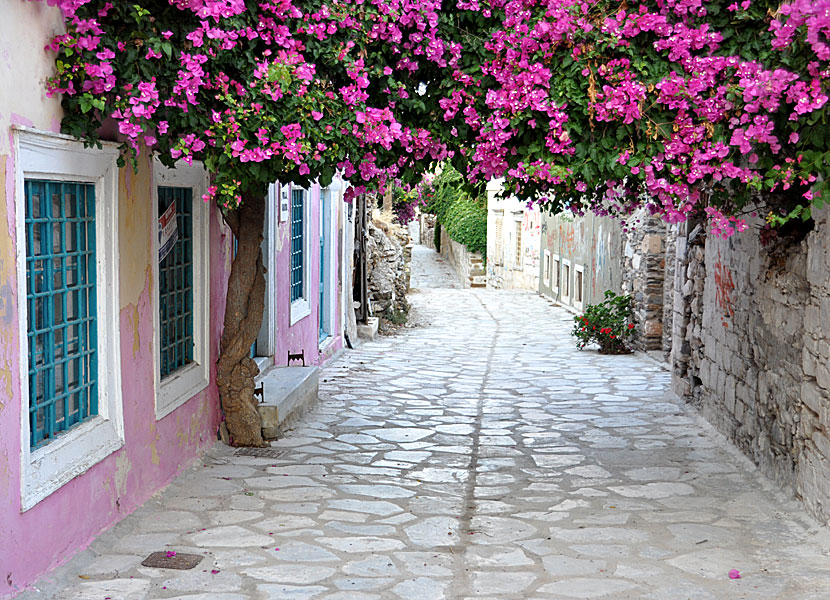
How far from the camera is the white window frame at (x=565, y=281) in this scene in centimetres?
2244

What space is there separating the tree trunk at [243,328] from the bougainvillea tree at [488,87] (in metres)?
1.82

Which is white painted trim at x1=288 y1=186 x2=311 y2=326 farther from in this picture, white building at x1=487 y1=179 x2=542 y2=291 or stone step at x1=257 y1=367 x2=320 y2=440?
white building at x1=487 y1=179 x2=542 y2=291

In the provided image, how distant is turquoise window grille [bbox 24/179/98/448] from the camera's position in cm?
492

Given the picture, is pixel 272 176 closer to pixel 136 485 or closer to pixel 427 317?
pixel 136 485

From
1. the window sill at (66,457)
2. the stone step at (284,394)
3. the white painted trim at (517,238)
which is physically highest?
the white painted trim at (517,238)

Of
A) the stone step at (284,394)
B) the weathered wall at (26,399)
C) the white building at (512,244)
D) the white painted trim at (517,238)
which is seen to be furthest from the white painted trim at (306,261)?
the white painted trim at (517,238)

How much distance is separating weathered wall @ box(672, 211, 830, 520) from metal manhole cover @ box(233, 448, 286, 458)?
3891 millimetres

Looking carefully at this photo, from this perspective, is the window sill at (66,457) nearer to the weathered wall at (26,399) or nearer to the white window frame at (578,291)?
the weathered wall at (26,399)

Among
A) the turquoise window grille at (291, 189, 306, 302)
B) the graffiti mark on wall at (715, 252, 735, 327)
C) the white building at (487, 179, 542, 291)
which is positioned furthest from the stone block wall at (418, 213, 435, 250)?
the graffiti mark on wall at (715, 252, 735, 327)

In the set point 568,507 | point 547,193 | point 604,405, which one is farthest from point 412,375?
point 547,193

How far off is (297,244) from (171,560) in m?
7.20

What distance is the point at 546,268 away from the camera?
2588 centimetres

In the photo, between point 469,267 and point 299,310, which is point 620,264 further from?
point 469,267

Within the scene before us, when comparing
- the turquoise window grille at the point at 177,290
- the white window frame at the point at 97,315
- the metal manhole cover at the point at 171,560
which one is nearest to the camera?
the white window frame at the point at 97,315
